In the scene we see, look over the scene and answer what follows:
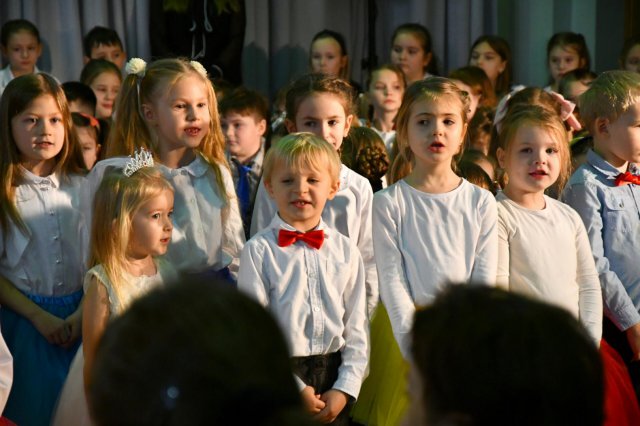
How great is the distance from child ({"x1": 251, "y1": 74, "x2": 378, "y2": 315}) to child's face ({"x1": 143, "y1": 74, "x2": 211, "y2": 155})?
312 millimetres

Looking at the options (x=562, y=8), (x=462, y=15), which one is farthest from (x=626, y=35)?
(x=462, y=15)

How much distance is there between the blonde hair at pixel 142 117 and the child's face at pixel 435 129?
2.26 ft

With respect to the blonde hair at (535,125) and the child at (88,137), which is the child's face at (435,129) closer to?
the blonde hair at (535,125)

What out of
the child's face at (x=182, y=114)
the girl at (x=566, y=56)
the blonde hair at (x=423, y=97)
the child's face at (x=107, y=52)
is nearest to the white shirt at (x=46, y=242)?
the child's face at (x=182, y=114)

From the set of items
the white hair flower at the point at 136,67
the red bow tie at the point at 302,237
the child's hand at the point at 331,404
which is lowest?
the child's hand at the point at 331,404

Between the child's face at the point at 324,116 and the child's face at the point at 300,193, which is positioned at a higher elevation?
the child's face at the point at 324,116

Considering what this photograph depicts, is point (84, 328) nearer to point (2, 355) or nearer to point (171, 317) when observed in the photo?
point (2, 355)

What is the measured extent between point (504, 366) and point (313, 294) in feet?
6.29

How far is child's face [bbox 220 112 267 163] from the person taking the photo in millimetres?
4812

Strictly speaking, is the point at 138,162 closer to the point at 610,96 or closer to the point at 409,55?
the point at 610,96

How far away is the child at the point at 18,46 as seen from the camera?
678 cm

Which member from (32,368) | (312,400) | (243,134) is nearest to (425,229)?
(312,400)

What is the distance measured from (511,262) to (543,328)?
7.30 feet

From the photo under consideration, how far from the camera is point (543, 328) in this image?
51.5 inches
